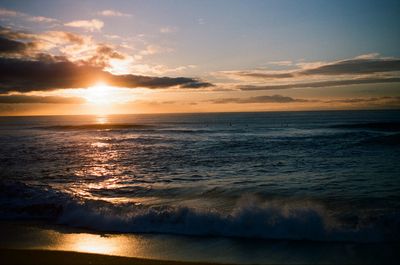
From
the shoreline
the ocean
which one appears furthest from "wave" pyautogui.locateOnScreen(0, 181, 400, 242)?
the shoreline

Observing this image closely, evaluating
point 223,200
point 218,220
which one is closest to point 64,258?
point 218,220

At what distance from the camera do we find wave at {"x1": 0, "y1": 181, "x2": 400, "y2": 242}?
8508mm

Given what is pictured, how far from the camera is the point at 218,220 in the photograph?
30.6 feet

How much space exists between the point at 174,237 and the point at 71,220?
12.3 ft

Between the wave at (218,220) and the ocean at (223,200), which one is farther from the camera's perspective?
the ocean at (223,200)

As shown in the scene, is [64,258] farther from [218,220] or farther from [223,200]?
[223,200]

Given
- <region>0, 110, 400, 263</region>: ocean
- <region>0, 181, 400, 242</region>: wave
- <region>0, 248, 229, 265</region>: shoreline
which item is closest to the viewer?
<region>0, 248, 229, 265</region>: shoreline

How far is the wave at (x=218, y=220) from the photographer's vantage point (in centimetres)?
851

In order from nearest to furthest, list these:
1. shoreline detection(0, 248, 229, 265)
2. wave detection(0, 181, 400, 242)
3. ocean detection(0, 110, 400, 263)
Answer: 1. shoreline detection(0, 248, 229, 265)
2. wave detection(0, 181, 400, 242)
3. ocean detection(0, 110, 400, 263)

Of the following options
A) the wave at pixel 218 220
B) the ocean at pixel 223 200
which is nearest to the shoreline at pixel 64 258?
the ocean at pixel 223 200

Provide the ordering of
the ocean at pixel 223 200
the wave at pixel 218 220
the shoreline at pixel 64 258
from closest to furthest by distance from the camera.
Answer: the shoreline at pixel 64 258, the wave at pixel 218 220, the ocean at pixel 223 200

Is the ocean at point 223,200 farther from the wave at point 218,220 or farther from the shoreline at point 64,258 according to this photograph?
the shoreline at point 64,258

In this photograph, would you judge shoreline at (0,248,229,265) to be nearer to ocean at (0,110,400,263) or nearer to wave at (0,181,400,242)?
ocean at (0,110,400,263)

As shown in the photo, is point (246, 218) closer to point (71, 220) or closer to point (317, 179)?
point (71, 220)
